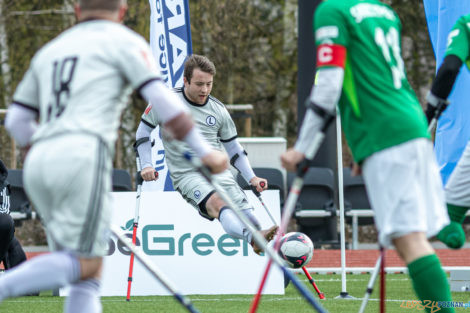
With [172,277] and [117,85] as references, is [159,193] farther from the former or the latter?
[117,85]

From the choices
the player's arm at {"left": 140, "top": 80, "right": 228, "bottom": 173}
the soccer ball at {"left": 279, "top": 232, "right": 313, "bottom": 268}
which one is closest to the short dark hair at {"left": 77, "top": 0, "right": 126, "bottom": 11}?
the player's arm at {"left": 140, "top": 80, "right": 228, "bottom": 173}

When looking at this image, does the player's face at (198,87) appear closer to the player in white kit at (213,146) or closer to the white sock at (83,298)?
the player in white kit at (213,146)

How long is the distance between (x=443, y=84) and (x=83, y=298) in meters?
2.36

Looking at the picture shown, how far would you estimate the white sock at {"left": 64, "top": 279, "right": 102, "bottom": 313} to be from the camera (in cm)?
394

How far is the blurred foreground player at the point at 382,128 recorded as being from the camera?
14.3 feet

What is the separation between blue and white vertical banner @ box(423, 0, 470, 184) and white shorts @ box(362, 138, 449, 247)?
11.9 feet

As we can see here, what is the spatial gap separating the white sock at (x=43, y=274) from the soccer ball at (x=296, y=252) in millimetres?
3847

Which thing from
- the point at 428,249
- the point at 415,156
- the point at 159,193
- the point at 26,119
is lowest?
the point at 159,193

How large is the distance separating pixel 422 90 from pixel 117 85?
18119 mm

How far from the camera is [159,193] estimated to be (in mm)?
8578

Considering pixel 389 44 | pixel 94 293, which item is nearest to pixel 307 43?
pixel 389 44

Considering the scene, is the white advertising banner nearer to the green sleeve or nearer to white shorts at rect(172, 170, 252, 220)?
white shorts at rect(172, 170, 252, 220)

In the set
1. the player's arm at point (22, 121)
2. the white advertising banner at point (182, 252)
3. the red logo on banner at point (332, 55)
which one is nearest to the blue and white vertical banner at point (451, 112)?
the white advertising banner at point (182, 252)

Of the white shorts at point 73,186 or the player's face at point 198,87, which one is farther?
the player's face at point 198,87
